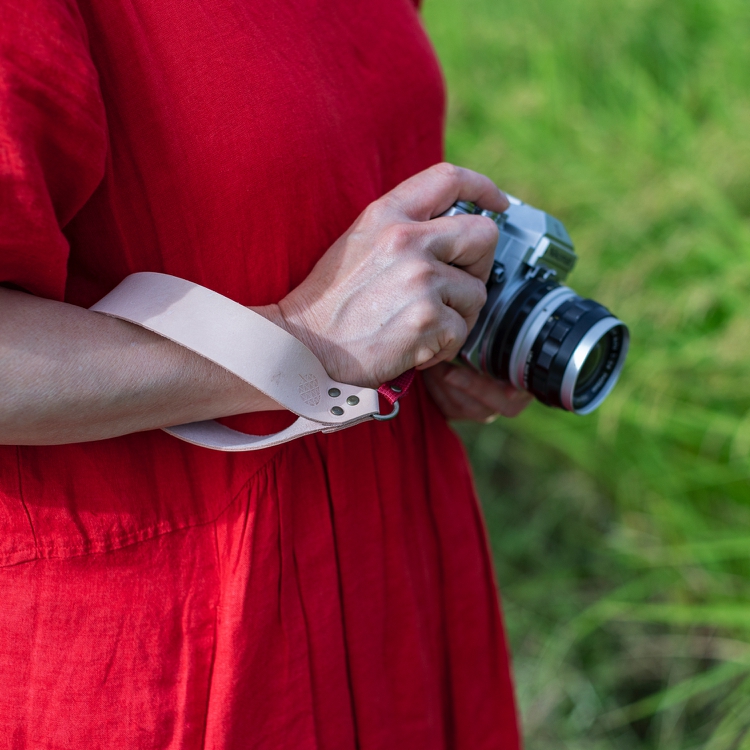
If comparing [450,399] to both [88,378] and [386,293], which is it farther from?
[88,378]

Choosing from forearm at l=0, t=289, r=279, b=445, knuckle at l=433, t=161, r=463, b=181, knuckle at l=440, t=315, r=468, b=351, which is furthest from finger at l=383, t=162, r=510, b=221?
forearm at l=0, t=289, r=279, b=445

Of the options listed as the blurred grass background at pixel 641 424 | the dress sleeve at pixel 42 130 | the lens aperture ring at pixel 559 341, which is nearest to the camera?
the dress sleeve at pixel 42 130

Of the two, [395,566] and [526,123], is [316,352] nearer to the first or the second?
[395,566]

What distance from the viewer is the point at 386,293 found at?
67 cm

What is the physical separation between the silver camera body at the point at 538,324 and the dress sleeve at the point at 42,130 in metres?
0.43

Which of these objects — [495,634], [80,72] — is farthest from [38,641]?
[495,634]

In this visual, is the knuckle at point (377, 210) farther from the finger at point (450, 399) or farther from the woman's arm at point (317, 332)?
the finger at point (450, 399)

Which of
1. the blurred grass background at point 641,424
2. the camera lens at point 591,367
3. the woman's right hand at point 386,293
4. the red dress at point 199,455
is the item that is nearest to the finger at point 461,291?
the woman's right hand at point 386,293

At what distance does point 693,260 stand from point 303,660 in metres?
1.47

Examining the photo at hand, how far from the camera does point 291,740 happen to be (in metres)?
0.73

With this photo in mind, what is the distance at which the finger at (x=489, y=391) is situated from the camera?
3.05ft

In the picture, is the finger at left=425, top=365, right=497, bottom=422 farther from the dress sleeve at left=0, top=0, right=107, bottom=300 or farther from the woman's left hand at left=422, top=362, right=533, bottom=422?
the dress sleeve at left=0, top=0, right=107, bottom=300

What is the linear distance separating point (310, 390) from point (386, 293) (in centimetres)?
11

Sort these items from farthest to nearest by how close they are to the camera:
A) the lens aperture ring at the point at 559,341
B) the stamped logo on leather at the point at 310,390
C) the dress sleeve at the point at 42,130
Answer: the lens aperture ring at the point at 559,341, the stamped logo on leather at the point at 310,390, the dress sleeve at the point at 42,130
